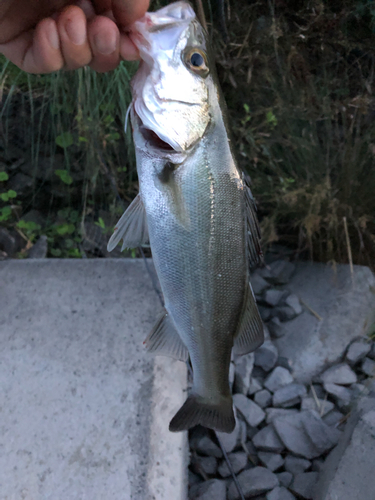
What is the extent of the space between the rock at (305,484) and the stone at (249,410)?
0.35 m

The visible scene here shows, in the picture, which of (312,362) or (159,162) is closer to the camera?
(159,162)

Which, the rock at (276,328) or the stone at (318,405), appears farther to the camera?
the rock at (276,328)

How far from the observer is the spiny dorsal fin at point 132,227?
50.7 inches

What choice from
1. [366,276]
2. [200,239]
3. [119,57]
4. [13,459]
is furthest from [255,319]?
[366,276]

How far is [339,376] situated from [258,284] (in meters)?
0.85

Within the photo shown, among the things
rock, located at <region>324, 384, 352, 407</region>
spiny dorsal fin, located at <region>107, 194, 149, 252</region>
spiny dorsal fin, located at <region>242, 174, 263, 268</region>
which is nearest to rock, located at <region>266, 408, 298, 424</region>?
rock, located at <region>324, 384, 352, 407</region>

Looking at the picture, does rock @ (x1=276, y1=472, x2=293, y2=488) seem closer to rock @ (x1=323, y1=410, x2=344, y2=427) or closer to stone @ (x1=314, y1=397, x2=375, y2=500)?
stone @ (x1=314, y1=397, x2=375, y2=500)

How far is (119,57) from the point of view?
1.38 metres

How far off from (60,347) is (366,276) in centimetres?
216

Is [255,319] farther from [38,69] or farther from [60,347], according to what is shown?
[38,69]

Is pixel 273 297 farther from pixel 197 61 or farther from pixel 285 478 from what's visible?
pixel 197 61

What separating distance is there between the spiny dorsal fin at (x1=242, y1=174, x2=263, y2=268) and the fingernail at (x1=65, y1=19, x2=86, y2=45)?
70 cm

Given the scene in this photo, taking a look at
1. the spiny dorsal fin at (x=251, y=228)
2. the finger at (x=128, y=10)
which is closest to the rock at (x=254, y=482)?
the spiny dorsal fin at (x=251, y=228)

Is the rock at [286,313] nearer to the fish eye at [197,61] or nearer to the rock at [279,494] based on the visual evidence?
the rock at [279,494]
